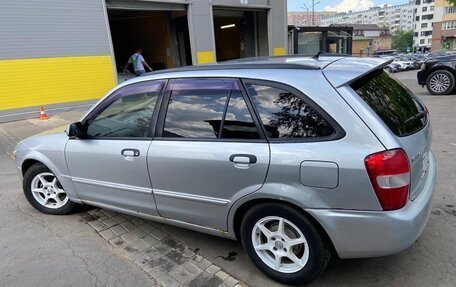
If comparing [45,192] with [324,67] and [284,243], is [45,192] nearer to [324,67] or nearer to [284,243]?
[284,243]

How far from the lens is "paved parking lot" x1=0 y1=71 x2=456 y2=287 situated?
8.92 ft

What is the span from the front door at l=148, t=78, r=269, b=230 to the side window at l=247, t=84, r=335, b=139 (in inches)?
3.5

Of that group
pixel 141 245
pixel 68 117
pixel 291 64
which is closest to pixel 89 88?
pixel 68 117

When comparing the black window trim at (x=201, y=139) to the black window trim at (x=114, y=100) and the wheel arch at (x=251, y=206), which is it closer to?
the black window trim at (x=114, y=100)

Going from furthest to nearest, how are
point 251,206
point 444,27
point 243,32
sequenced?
point 444,27
point 243,32
point 251,206

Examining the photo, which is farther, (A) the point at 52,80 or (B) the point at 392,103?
(A) the point at 52,80

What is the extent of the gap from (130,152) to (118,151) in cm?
15

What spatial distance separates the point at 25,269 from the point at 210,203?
1.71m

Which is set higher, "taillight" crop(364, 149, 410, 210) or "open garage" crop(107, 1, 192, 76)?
"open garage" crop(107, 1, 192, 76)

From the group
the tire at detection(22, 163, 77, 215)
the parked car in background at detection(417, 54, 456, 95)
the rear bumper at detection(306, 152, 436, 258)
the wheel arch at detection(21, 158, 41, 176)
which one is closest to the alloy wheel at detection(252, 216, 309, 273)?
the rear bumper at detection(306, 152, 436, 258)

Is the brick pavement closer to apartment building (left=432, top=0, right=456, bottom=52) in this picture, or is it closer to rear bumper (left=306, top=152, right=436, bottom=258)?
rear bumper (left=306, top=152, right=436, bottom=258)

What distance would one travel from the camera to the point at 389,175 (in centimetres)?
216

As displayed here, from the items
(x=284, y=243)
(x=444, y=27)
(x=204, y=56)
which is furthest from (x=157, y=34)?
(x=444, y=27)

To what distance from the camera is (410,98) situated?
295 centimetres
